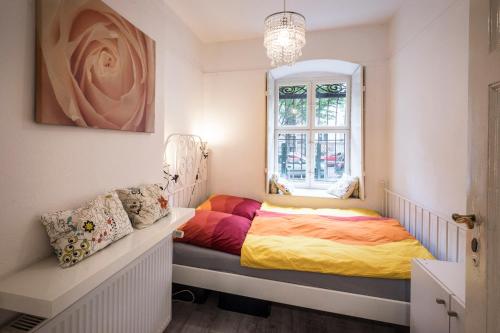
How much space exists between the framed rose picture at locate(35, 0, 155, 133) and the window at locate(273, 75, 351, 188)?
2.19 metres

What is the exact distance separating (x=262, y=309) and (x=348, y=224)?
1086mm

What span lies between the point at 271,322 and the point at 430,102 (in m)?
2.18

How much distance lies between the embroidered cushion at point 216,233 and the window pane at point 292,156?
1.66 metres

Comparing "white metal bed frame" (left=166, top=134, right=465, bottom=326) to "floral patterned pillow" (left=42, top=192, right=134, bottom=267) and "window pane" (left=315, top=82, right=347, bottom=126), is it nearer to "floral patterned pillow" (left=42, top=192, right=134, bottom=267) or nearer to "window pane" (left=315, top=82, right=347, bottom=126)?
"floral patterned pillow" (left=42, top=192, right=134, bottom=267)

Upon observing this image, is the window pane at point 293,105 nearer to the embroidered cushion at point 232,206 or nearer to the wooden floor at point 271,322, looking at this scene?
the embroidered cushion at point 232,206

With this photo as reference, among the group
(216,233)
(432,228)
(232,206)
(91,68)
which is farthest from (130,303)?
(432,228)

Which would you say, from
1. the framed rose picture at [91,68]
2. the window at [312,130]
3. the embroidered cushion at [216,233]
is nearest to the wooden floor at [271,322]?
the embroidered cushion at [216,233]

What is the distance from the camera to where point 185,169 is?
267 centimetres

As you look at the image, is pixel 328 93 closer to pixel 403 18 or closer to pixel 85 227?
pixel 403 18

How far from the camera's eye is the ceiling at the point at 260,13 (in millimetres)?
2315

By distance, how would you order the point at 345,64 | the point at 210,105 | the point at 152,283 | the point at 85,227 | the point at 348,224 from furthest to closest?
the point at 210,105
the point at 345,64
the point at 348,224
the point at 152,283
the point at 85,227

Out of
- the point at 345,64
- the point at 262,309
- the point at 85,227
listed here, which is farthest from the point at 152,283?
the point at 345,64

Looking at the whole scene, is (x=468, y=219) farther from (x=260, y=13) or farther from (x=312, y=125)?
(x=312, y=125)

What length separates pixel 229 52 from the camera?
3.15 m
